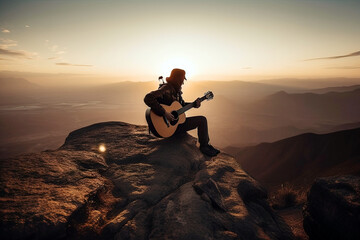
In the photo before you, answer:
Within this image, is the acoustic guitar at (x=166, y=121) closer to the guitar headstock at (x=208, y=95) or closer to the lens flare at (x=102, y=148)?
the guitar headstock at (x=208, y=95)

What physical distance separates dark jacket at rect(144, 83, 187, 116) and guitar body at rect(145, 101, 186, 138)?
0.15 meters

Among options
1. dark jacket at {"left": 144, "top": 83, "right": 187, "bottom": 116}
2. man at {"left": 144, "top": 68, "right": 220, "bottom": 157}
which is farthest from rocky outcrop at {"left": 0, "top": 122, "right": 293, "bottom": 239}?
dark jacket at {"left": 144, "top": 83, "right": 187, "bottom": 116}

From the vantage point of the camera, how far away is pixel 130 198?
3258mm

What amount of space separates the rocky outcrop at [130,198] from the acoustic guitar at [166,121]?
51cm

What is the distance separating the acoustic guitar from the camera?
180 inches

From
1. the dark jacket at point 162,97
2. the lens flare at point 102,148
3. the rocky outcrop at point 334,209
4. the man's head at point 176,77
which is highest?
the man's head at point 176,77

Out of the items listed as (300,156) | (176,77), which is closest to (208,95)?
(176,77)

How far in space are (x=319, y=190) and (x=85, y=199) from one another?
168 inches

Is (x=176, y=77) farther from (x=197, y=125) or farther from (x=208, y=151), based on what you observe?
(x=208, y=151)

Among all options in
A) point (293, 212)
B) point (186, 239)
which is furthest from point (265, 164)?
point (186, 239)

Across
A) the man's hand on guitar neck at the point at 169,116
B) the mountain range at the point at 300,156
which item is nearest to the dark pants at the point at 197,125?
the man's hand on guitar neck at the point at 169,116

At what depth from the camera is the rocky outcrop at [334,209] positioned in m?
2.87

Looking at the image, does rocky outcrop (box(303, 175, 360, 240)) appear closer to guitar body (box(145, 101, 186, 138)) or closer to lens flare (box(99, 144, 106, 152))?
guitar body (box(145, 101, 186, 138))

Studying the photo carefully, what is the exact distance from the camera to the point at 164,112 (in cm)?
464
